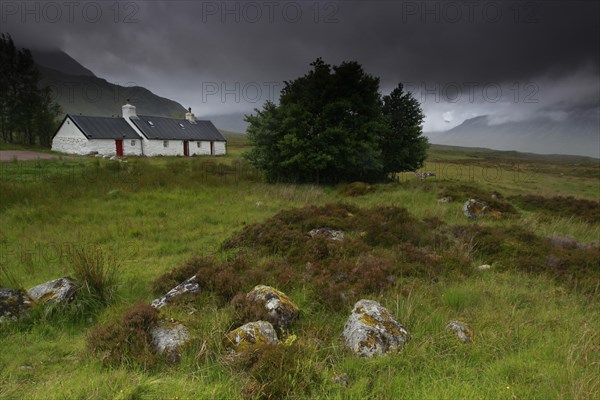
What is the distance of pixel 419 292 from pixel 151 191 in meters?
14.4

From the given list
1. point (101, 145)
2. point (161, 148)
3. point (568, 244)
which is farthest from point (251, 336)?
point (161, 148)

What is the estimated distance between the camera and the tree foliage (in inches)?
1826

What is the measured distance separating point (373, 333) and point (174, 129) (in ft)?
159

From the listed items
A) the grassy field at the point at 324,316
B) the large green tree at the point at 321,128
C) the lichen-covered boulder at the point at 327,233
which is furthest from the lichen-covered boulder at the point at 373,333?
the large green tree at the point at 321,128

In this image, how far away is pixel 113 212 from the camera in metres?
12.4

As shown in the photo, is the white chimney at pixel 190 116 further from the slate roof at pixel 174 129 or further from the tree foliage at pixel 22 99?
the tree foliage at pixel 22 99

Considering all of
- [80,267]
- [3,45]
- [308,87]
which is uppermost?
[3,45]

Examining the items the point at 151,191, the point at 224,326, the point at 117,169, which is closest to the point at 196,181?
the point at 151,191

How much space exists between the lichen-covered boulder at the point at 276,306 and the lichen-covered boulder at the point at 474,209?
10.3 meters

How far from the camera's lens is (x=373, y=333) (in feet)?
12.6

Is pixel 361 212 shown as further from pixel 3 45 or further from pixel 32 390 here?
pixel 3 45

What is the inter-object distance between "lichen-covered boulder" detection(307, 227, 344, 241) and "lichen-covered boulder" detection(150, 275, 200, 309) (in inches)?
140

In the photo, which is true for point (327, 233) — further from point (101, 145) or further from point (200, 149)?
point (200, 149)

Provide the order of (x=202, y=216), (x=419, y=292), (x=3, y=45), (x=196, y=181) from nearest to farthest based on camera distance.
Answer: (x=419, y=292), (x=202, y=216), (x=196, y=181), (x=3, y=45)
